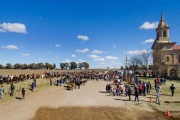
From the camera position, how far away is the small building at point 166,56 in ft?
256

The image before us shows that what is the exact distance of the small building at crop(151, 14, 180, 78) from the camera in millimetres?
78000

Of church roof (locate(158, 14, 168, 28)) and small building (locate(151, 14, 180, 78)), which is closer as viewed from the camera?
small building (locate(151, 14, 180, 78))

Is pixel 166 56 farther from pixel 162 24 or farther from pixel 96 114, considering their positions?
pixel 96 114

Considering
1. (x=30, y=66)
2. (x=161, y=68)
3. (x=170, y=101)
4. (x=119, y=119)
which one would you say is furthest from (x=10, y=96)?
(x=30, y=66)

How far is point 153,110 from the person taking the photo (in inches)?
858

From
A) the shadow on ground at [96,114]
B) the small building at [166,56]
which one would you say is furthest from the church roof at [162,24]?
the shadow on ground at [96,114]

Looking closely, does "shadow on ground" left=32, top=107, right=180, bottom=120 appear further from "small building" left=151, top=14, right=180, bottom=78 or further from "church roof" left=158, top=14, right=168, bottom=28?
"church roof" left=158, top=14, right=168, bottom=28

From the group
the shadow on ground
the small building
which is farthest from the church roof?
the shadow on ground

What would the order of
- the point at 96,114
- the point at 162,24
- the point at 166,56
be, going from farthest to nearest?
the point at 162,24 → the point at 166,56 → the point at 96,114

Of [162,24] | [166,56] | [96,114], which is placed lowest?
[96,114]

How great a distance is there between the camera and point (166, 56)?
265 feet

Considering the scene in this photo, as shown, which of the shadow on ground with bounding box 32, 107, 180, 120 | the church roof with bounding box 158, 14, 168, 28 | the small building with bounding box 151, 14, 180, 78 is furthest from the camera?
the church roof with bounding box 158, 14, 168, 28

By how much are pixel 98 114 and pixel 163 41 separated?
7068 cm

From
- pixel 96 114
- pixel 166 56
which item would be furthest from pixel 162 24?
pixel 96 114
